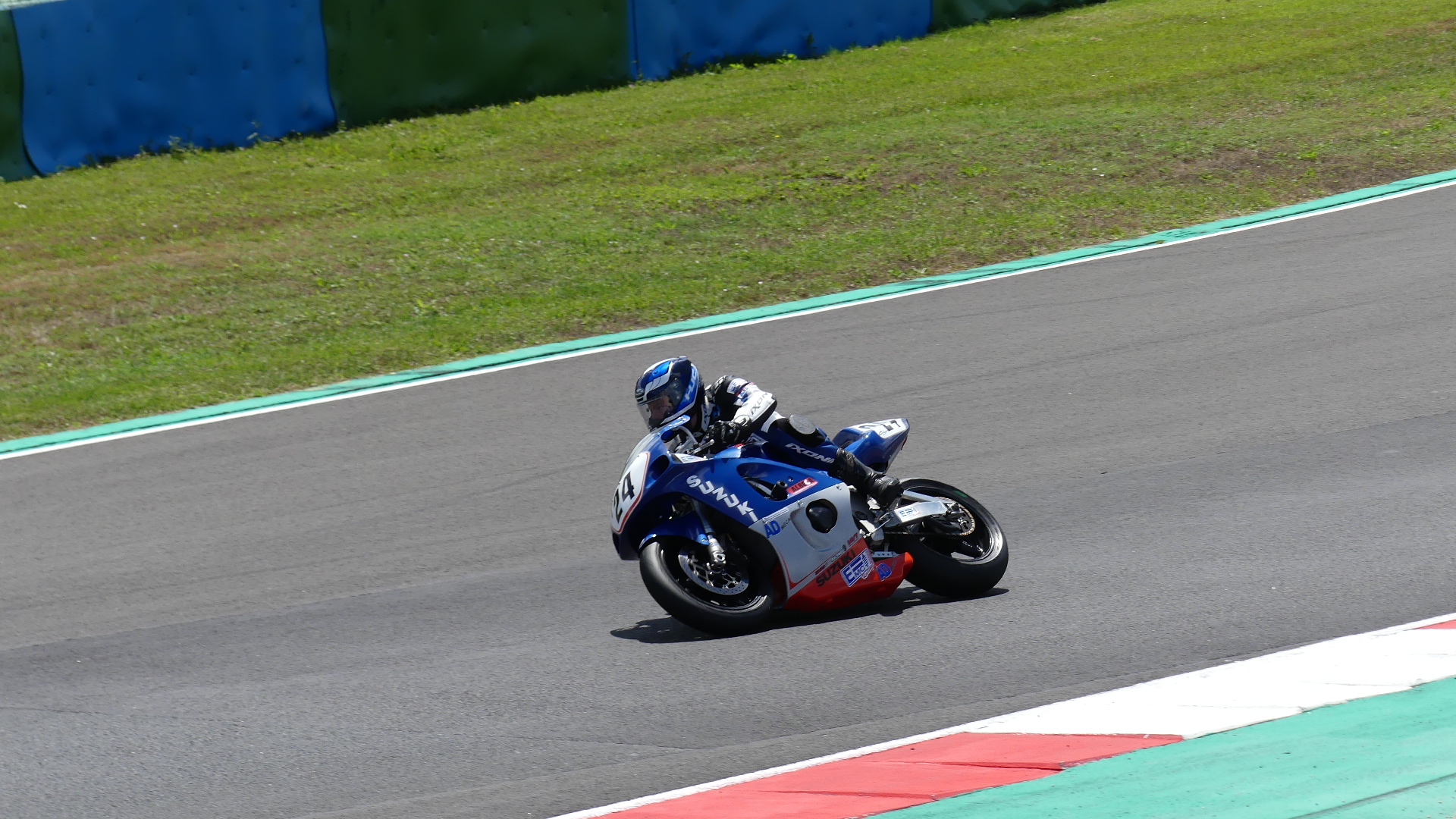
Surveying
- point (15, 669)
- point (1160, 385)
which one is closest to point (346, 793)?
point (15, 669)

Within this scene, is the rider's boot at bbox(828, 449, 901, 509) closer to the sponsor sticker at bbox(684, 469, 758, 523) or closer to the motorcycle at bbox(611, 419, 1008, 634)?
the motorcycle at bbox(611, 419, 1008, 634)

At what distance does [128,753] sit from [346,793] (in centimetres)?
117

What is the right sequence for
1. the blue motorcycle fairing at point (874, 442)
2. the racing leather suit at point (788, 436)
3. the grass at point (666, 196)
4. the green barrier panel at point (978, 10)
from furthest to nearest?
the green barrier panel at point (978, 10), the grass at point (666, 196), the blue motorcycle fairing at point (874, 442), the racing leather suit at point (788, 436)

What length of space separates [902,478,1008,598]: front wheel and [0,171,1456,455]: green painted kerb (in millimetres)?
5701

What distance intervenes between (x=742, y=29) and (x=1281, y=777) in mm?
19424

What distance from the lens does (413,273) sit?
50.7 feet

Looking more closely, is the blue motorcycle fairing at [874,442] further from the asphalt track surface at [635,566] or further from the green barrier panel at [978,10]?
the green barrier panel at [978,10]

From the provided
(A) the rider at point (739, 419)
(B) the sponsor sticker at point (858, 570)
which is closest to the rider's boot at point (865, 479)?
(A) the rider at point (739, 419)

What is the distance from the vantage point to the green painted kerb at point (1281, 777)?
413 cm

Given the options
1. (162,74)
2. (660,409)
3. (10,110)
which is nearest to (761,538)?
(660,409)

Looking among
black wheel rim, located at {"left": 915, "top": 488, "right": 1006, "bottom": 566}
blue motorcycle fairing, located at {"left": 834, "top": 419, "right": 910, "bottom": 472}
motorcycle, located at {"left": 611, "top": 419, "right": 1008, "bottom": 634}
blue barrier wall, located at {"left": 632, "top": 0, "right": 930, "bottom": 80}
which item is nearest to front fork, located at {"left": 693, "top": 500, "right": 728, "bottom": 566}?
motorcycle, located at {"left": 611, "top": 419, "right": 1008, "bottom": 634}

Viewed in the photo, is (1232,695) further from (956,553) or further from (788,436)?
(788,436)

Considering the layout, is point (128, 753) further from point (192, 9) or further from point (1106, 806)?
point (192, 9)

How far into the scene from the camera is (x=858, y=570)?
23.6 ft
